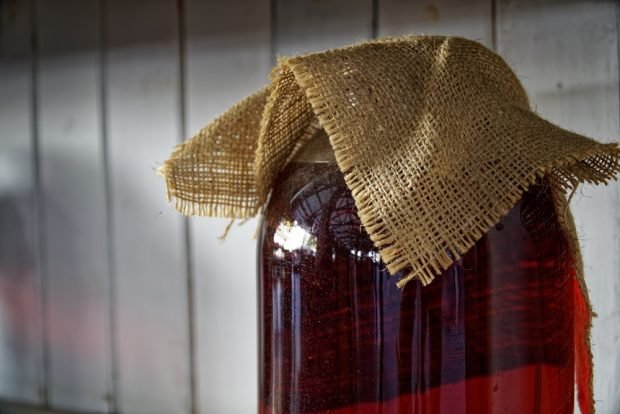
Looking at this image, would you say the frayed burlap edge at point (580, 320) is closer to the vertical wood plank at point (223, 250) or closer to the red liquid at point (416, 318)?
the red liquid at point (416, 318)

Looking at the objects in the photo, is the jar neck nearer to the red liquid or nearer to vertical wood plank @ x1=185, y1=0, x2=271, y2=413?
the red liquid

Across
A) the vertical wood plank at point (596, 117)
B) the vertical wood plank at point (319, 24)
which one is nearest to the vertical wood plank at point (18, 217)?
the vertical wood plank at point (319, 24)

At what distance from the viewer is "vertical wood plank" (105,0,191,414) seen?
73 centimetres

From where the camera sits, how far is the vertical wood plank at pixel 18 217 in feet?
2.73

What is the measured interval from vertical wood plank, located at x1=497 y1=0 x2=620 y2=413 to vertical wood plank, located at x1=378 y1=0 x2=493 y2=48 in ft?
0.16

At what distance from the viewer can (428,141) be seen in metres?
0.36

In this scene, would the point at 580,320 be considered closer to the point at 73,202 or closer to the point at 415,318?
the point at 415,318

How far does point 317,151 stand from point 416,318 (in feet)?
0.42

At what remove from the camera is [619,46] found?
0.53 metres

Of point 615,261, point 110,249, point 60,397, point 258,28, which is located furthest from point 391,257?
point 60,397

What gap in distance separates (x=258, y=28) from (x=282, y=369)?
1.17 feet

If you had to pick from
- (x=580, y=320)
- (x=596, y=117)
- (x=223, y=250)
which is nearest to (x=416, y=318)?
(x=580, y=320)

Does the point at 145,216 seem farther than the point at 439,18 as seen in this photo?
Yes

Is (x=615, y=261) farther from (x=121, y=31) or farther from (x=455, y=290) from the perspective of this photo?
(x=121, y=31)
